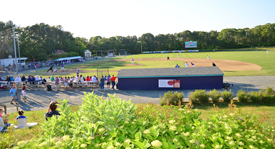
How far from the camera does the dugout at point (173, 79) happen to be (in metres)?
20.7

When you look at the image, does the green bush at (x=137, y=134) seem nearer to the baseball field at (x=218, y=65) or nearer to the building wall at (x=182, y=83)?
the building wall at (x=182, y=83)

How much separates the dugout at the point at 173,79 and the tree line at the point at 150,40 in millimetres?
69780

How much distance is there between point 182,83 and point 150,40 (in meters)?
114

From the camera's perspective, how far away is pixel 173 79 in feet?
68.8

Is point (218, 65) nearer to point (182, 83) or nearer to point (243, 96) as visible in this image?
point (182, 83)

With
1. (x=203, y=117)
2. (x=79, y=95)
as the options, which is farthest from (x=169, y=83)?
(x=203, y=117)

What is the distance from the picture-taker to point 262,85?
2061 centimetres

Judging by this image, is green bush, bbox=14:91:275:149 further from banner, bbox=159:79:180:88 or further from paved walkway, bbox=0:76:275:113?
banner, bbox=159:79:180:88

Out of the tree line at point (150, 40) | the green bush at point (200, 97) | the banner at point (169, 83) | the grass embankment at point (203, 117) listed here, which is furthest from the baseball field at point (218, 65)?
the tree line at point (150, 40)

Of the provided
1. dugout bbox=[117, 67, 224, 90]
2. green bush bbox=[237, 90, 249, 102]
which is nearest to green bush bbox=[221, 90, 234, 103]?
green bush bbox=[237, 90, 249, 102]

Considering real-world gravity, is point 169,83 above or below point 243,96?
above

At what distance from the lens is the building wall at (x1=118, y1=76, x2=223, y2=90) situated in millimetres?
20641

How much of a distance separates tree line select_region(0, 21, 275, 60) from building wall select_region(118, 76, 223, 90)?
69.5 metres

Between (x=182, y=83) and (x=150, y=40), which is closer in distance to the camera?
(x=182, y=83)
